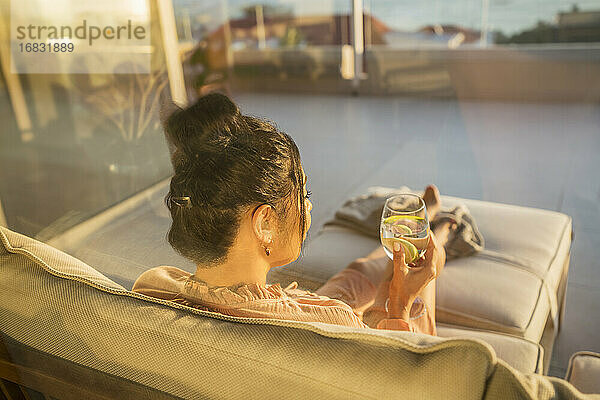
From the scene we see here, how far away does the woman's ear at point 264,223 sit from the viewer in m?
0.63

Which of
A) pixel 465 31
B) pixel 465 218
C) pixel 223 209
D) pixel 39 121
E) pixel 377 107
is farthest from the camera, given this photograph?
pixel 465 31

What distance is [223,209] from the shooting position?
61 cm

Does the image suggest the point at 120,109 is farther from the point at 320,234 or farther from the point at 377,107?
the point at 377,107

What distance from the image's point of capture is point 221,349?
0.51m

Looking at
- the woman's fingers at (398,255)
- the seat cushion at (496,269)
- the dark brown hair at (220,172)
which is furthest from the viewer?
the seat cushion at (496,269)

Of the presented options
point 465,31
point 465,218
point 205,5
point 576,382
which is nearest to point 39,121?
point 465,218

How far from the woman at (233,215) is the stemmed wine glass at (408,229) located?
0.38 feet

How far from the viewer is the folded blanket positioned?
1210mm

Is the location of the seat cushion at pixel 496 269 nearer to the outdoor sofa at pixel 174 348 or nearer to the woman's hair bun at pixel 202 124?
the outdoor sofa at pixel 174 348

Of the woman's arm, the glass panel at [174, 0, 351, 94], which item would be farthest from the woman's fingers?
the glass panel at [174, 0, 351, 94]

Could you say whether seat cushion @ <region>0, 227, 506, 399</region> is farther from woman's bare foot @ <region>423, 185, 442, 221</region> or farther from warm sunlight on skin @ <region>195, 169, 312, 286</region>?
woman's bare foot @ <region>423, 185, 442, 221</region>

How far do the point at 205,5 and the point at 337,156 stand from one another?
1854mm

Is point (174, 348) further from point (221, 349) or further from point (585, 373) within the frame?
point (585, 373)

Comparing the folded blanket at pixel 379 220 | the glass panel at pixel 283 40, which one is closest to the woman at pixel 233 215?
the folded blanket at pixel 379 220
